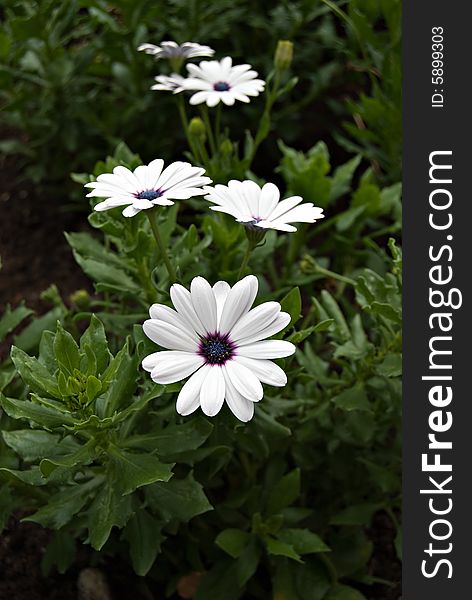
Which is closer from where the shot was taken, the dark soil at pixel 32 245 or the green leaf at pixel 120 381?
the green leaf at pixel 120 381

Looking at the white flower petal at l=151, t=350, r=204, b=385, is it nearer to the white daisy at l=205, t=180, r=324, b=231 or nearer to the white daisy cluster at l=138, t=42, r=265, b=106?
the white daisy at l=205, t=180, r=324, b=231

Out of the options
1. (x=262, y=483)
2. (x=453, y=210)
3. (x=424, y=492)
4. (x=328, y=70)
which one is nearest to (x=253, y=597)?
(x=262, y=483)

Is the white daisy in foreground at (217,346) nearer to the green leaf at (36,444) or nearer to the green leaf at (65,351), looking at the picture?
the green leaf at (65,351)

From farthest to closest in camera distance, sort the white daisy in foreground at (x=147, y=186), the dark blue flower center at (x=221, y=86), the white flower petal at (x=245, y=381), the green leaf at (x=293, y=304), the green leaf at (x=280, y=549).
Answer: the dark blue flower center at (x=221, y=86) → the green leaf at (x=280, y=549) → the green leaf at (x=293, y=304) → the white daisy in foreground at (x=147, y=186) → the white flower petal at (x=245, y=381)

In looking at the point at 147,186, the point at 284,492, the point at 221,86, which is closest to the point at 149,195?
the point at 147,186

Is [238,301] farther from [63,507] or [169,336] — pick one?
[63,507]

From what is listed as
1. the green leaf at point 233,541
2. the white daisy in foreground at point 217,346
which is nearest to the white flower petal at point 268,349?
the white daisy in foreground at point 217,346
